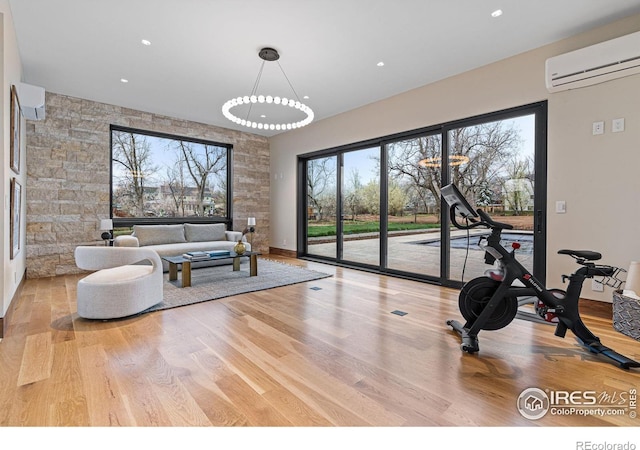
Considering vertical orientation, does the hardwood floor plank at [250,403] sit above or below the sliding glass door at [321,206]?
below

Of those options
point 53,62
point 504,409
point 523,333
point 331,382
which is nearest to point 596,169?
point 523,333

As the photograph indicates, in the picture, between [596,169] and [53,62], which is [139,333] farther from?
[596,169]

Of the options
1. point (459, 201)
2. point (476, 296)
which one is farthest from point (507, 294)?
point (459, 201)

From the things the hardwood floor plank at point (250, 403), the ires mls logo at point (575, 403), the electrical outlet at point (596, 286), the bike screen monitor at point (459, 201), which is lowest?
the ires mls logo at point (575, 403)

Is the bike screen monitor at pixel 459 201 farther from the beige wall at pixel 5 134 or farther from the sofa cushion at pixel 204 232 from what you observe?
the sofa cushion at pixel 204 232

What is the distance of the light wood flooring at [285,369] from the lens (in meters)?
1.59

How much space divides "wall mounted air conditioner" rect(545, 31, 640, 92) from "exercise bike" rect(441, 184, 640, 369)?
201 centimetres

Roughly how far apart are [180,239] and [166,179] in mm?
1349

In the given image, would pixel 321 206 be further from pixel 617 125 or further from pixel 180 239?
pixel 617 125

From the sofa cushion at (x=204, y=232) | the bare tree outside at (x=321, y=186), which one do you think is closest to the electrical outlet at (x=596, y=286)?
the bare tree outside at (x=321, y=186)

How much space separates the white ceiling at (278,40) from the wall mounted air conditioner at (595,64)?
286mm

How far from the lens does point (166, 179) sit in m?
6.40

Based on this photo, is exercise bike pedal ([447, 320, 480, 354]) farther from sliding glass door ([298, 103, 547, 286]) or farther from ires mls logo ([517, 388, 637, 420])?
sliding glass door ([298, 103, 547, 286])

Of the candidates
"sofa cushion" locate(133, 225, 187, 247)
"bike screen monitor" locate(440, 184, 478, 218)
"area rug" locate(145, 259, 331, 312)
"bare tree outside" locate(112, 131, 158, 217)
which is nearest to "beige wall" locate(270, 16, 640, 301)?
"bike screen monitor" locate(440, 184, 478, 218)
